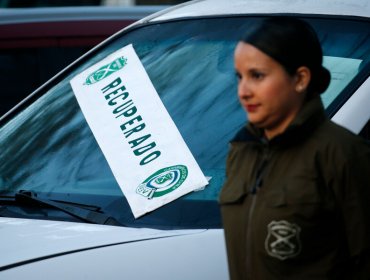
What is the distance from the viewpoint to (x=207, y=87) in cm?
394

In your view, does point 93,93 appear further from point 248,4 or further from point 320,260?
point 320,260

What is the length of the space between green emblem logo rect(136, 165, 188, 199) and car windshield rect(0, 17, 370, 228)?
6 centimetres

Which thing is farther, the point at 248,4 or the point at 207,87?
the point at 248,4

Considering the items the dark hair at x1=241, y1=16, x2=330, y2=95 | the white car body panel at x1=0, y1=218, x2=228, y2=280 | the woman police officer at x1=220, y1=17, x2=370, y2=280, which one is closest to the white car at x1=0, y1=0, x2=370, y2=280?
the white car body panel at x1=0, y1=218, x2=228, y2=280

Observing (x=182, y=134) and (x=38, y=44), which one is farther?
(x=38, y=44)

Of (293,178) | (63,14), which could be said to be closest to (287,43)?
(293,178)

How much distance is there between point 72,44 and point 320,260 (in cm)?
476

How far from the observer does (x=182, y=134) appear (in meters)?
3.72

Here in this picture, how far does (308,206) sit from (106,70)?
72.6 inches

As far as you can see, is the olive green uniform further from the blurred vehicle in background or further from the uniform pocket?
the blurred vehicle in background

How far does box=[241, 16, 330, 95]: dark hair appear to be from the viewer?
2668 mm

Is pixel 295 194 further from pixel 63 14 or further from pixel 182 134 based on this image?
pixel 63 14

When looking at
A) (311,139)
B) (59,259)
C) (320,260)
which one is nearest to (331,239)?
(320,260)

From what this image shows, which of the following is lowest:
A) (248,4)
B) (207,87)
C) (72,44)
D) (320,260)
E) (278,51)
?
(320,260)
